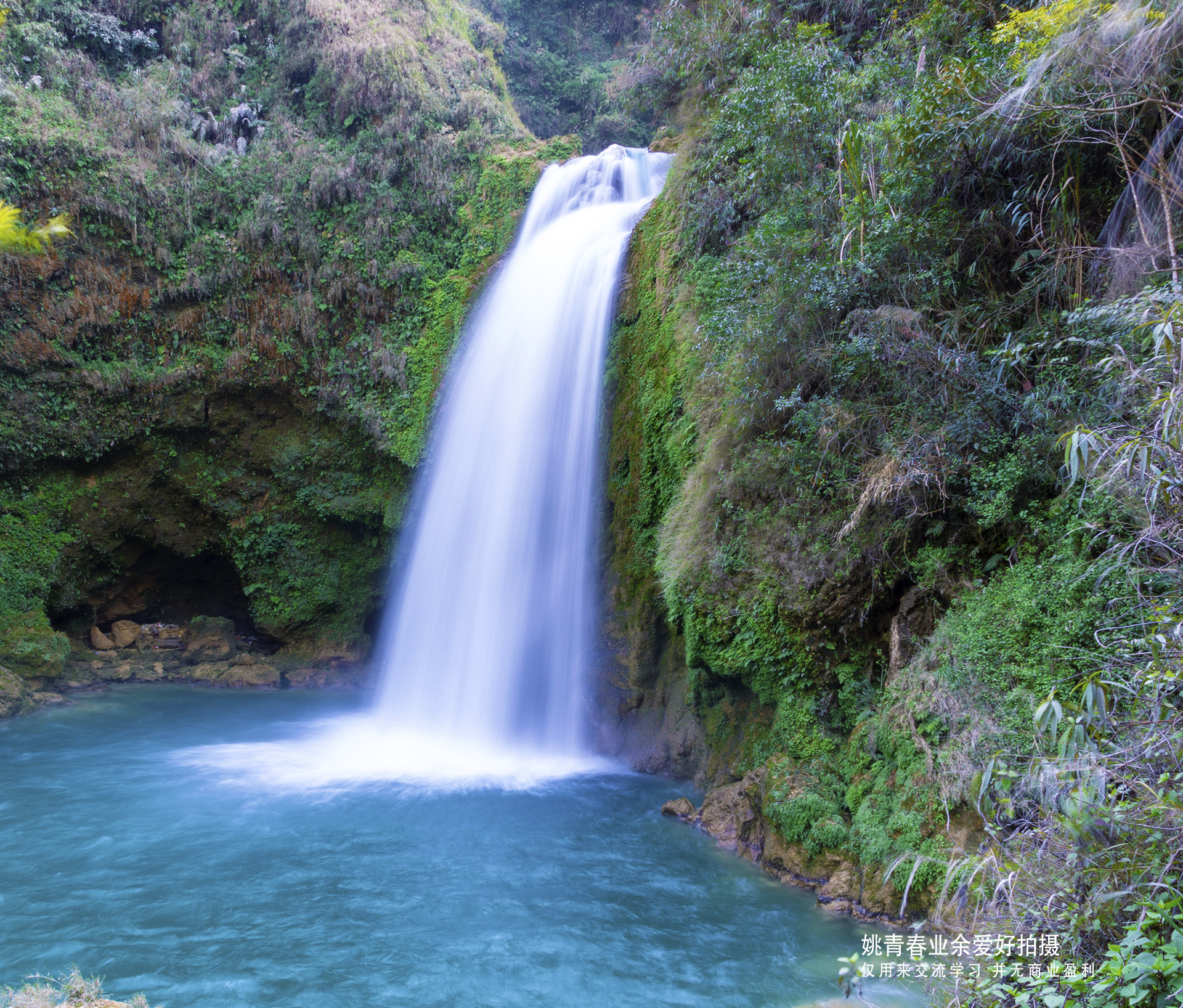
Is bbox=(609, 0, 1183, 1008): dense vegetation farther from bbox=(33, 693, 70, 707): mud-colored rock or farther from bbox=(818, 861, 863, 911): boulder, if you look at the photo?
bbox=(33, 693, 70, 707): mud-colored rock

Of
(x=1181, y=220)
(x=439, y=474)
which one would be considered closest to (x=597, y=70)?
(x=439, y=474)

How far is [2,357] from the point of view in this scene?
12.6 m

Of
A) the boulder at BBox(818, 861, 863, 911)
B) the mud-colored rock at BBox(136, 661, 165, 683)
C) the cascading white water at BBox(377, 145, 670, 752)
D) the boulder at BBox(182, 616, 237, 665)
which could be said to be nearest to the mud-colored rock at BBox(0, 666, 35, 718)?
the mud-colored rock at BBox(136, 661, 165, 683)

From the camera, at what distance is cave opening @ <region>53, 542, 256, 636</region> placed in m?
14.1

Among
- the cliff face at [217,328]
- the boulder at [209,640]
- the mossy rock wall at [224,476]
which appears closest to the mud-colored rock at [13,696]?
the cliff face at [217,328]

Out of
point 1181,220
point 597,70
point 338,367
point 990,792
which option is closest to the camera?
point 990,792

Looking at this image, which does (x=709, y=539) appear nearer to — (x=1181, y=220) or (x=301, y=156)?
(x=1181, y=220)

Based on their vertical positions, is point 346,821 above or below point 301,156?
below

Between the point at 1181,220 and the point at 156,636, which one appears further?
the point at 156,636

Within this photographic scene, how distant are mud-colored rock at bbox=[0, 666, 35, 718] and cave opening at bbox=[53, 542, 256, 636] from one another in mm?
2768

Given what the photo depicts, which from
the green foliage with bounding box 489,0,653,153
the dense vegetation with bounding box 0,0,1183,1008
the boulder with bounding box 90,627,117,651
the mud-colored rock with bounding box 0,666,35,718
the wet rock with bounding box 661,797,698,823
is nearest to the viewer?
the dense vegetation with bounding box 0,0,1183,1008

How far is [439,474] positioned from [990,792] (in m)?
9.80

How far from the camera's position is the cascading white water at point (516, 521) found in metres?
10.9

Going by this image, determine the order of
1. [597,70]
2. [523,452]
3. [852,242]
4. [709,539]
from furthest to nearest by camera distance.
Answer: [597,70] → [523,452] → [709,539] → [852,242]
